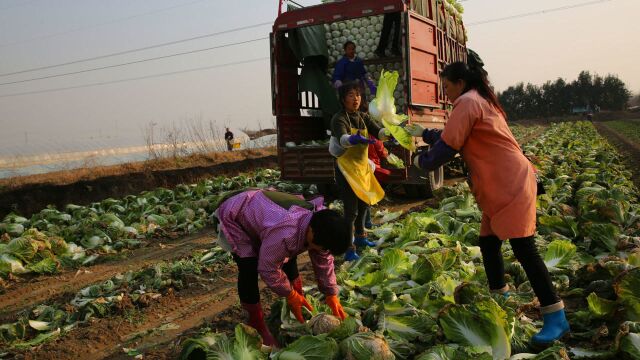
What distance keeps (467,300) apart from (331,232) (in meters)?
1.09

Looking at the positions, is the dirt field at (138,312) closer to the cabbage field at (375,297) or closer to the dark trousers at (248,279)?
the cabbage field at (375,297)

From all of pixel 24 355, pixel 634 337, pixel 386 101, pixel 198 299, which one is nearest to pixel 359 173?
pixel 386 101

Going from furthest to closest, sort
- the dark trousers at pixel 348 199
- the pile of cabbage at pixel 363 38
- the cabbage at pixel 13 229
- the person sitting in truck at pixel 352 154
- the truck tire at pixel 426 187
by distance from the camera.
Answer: the pile of cabbage at pixel 363 38, the truck tire at pixel 426 187, the cabbage at pixel 13 229, the dark trousers at pixel 348 199, the person sitting in truck at pixel 352 154

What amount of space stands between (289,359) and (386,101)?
270 cm

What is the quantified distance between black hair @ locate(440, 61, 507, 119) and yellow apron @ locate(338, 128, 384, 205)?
1.94 meters

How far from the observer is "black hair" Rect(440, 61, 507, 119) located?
10.1 ft

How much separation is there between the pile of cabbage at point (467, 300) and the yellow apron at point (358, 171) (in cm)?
57

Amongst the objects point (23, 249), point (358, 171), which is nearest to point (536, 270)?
point (358, 171)

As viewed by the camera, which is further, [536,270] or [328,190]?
[328,190]

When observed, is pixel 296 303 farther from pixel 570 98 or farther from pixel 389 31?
pixel 570 98

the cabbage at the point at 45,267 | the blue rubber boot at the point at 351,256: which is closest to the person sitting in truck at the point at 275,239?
the blue rubber boot at the point at 351,256

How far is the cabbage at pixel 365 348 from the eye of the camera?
2738 mm

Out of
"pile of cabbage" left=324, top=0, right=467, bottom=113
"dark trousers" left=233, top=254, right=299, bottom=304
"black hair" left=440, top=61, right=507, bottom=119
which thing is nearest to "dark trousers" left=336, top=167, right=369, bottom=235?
"dark trousers" left=233, top=254, right=299, bottom=304

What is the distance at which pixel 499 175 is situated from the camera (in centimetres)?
299
